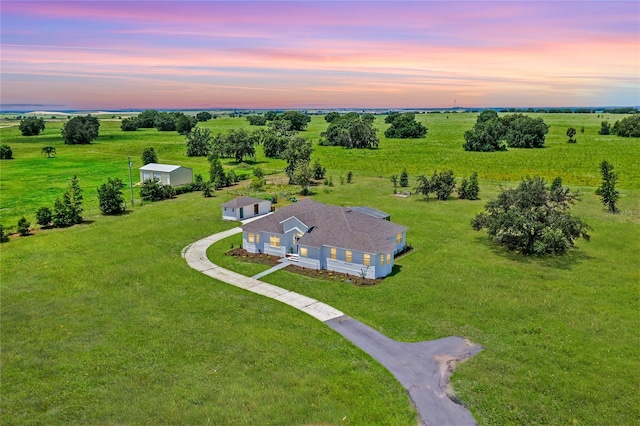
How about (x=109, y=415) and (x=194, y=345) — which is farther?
(x=194, y=345)

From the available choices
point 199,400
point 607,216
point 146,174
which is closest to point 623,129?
point 607,216

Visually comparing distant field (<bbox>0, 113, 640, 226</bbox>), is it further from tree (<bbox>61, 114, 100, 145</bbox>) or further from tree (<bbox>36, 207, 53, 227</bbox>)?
tree (<bbox>36, 207, 53, 227</bbox>)

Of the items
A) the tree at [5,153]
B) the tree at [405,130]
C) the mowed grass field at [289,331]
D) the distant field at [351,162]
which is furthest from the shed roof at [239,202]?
the tree at [405,130]

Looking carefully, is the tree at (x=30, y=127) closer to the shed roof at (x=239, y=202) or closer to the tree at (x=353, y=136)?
the tree at (x=353, y=136)

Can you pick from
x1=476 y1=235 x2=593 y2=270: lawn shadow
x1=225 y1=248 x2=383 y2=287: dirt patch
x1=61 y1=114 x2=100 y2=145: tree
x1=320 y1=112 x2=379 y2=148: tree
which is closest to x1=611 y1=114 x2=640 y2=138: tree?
x1=320 y1=112 x2=379 y2=148: tree

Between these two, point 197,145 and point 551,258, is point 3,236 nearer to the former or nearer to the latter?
point 551,258

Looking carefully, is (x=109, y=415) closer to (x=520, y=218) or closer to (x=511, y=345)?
(x=511, y=345)
